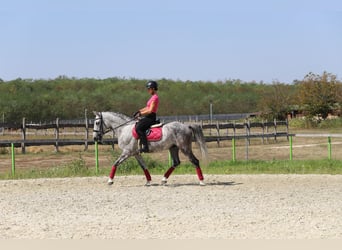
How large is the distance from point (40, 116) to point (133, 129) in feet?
194

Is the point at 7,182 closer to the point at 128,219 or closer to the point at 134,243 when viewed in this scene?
the point at 128,219

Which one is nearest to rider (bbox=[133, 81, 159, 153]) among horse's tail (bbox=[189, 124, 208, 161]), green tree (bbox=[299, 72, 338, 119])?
horse's tail (bbox=[189, 124, 208, 161])

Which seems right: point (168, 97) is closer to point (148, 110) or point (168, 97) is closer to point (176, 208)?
point (148, 110)

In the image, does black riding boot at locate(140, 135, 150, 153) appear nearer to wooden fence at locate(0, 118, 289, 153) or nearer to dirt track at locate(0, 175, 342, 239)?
dirt track at locate(0, 175, 342, 239)

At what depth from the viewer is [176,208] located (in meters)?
11.0

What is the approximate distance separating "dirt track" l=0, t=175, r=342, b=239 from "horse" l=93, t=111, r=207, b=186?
510 mm

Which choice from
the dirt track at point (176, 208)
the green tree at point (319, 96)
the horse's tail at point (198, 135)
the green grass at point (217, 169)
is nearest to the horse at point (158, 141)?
the horse's tail at point (198, 135)

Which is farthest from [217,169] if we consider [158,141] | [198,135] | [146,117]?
[146,117]

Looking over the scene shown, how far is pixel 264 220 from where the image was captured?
9484 mm

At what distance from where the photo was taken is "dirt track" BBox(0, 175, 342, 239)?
8633mm

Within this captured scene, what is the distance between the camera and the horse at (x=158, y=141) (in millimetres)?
14703

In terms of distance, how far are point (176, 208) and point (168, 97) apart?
254 ft

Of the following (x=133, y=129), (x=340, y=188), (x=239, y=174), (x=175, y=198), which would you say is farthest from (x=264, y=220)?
(x=239, y=174)

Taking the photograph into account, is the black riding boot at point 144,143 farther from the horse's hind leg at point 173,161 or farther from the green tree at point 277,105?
the green tree at point 277,105
